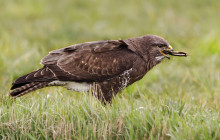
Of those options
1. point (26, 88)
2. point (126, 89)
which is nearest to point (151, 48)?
point (126, 89)

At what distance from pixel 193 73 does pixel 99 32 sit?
4.05 m

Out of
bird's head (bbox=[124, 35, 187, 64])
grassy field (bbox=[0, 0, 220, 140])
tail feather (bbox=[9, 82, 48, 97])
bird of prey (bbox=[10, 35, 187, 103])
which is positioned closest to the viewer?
grassy field (bbox=[0, 0, 220, 140])

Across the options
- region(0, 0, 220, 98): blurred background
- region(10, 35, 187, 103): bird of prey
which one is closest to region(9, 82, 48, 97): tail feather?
region(10, 35, 187, 103): bird of prey

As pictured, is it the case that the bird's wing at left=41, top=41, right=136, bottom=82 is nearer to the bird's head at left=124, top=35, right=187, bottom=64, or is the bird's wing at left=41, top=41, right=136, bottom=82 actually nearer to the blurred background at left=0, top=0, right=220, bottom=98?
the bird's head at left=124, top=35, right=187, bottom=64

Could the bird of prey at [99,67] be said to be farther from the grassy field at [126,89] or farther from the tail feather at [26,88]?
the grassy field at [126,89]

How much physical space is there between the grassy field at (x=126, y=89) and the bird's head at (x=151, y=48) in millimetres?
468

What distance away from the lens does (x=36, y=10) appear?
42.2ft

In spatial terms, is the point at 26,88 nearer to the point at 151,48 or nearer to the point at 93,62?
the point at 93,62

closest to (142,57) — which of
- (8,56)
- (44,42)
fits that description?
(8,56)

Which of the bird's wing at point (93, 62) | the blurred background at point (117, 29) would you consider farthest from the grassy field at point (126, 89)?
the bird's wing at point (93, 62)

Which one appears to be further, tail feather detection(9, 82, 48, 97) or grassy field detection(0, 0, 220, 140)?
tail feather detection(9, 82, 48, 97)

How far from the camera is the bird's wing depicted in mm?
5508

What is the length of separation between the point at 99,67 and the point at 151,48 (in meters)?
0.75

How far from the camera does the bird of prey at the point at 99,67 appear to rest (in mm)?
5500
